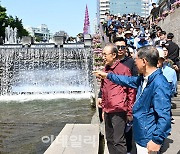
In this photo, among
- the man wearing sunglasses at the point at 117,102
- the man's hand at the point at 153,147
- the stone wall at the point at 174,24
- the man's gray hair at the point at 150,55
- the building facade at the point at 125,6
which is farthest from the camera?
the building facade at the point at 125,6

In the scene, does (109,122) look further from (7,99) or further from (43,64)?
(43,64)

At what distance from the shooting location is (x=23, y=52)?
72.8ft

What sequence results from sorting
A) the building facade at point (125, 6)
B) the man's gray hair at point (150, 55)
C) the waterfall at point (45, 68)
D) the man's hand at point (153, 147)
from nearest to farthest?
the man's hand at point (153, 147), the man's gray hair at point (150, 55), the waterfall at point (45, 68), the building facade at point (125, 6)

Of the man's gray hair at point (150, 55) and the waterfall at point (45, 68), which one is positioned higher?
the man's gray hair at point (150, 55)

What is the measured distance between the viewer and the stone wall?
18656 mm

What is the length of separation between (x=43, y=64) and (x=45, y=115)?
10753 mm

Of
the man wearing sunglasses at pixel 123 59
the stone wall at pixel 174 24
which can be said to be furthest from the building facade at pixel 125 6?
the man wearing sunglasses at pixel 123 59

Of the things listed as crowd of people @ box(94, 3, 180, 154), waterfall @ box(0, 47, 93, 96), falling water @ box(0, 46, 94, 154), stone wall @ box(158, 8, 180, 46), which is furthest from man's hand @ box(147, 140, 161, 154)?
waterfall @ box(0, 47, 93, 96)

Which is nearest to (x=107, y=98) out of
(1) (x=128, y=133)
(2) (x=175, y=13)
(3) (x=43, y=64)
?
(1) (x=128, y=133)

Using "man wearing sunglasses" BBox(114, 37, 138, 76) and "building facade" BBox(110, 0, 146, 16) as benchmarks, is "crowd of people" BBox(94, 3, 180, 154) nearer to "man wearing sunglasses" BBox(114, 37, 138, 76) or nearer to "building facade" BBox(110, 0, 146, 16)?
"man wearing sunglasses" BBox(114, 37, 138, 76)

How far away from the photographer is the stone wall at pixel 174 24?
61.2 feet

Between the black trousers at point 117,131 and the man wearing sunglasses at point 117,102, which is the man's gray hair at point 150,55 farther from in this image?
the black trousers at point 117,131

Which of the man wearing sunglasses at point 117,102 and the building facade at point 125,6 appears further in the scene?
the building facade at point 125,6

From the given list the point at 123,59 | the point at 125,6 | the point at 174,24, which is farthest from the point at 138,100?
the point at 125,6
